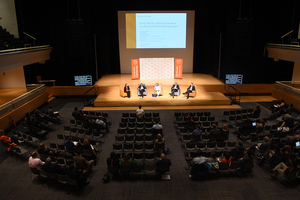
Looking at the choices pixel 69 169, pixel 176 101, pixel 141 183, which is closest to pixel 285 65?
pixel 176 101

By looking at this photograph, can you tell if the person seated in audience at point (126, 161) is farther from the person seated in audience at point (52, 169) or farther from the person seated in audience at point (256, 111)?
the person seated in audience at point (256, 111)

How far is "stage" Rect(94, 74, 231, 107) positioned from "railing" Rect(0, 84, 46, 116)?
11.5ft

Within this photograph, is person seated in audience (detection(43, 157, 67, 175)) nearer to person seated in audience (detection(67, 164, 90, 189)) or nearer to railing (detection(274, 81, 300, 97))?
person seated in audience (detection(67, 164, 90, 189))

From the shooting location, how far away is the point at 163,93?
1549cm

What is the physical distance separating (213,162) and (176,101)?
7458 mm

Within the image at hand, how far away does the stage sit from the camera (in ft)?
46.9

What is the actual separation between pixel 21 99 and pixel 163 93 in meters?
8.07

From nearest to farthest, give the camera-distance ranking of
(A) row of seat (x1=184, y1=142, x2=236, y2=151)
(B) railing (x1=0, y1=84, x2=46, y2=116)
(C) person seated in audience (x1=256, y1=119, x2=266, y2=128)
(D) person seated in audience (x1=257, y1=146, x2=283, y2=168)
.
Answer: (D) person seated in audience (x1=257, y1=146, x2=283, y2=168), (A) row of seat (x1=184, y1=142, x2=236, y2=151), (C) person seated in audience (x1=256, y1=119, x2=266, y2=128), (B) railing (x1=0, y1=84, x2=46, y2=116)

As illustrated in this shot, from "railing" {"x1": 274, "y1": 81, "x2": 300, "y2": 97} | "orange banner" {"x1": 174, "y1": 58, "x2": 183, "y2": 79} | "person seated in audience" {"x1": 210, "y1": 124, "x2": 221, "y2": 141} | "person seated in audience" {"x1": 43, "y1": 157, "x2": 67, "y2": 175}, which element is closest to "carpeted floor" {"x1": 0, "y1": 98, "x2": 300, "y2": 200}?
"person seated in audience" {"x1": 43, "y1": 157, "x2": 67, "y2": 175}

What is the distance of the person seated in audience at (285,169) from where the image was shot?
637cm

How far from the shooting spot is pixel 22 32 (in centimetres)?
1628

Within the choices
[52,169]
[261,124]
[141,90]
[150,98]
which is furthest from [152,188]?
[141,90]

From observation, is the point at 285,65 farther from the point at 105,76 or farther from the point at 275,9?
the point at 105,76

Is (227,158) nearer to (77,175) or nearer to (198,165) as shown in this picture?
(198,165)
